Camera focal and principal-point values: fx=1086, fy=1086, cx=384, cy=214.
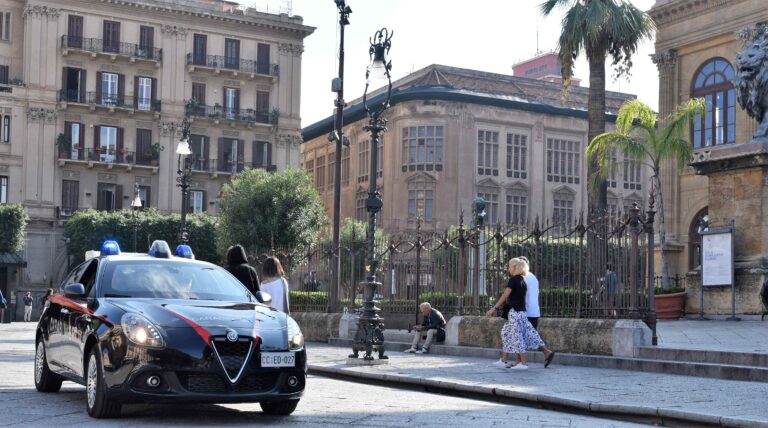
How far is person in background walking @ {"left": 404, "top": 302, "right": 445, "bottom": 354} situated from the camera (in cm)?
2038

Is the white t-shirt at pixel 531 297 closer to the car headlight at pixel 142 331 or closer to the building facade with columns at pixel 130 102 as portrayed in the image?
the car headlight at pixel 142 331

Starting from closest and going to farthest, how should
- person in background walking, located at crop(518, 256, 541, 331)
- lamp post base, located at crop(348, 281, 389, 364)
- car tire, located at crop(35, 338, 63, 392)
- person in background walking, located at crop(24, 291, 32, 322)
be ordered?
1. car tire, located at crop(35, 338, 63, 392)
2. person in background walking, located at crop(518, 256, 541, 331)
3. lamp post base, located at crop(348, 281, 389, 364)
4. person in background walking, located at crop(24, 291, 32, 322)

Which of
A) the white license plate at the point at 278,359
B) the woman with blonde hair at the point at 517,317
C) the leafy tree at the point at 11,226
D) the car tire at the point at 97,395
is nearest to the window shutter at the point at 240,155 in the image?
the leafy tree at the point at 11,226

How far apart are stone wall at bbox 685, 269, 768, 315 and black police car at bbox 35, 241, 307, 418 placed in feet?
36.4

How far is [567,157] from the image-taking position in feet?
240

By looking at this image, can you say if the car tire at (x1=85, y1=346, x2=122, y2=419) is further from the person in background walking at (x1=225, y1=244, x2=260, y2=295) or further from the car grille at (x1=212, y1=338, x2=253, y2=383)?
the person in background walking at (x1=225, y1=244, x2=260, y2=295)

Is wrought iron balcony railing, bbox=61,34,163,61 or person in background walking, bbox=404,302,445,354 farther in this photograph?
wrought iron balcony railing, bbox=61,34,163,61

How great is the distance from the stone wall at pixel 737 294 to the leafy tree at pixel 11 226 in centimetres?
4326

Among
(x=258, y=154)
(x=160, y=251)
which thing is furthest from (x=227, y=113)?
(x=160, y=251)

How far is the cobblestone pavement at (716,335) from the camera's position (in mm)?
15312

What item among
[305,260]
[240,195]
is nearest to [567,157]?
[240,195]

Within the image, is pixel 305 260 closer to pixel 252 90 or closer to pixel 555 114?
pixel 252 90

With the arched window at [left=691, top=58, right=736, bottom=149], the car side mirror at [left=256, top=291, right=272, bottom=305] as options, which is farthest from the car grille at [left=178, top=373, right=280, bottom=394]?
the arched window at [left=691, top=58, right=736, bottom=149]

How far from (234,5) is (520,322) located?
58.6 m
